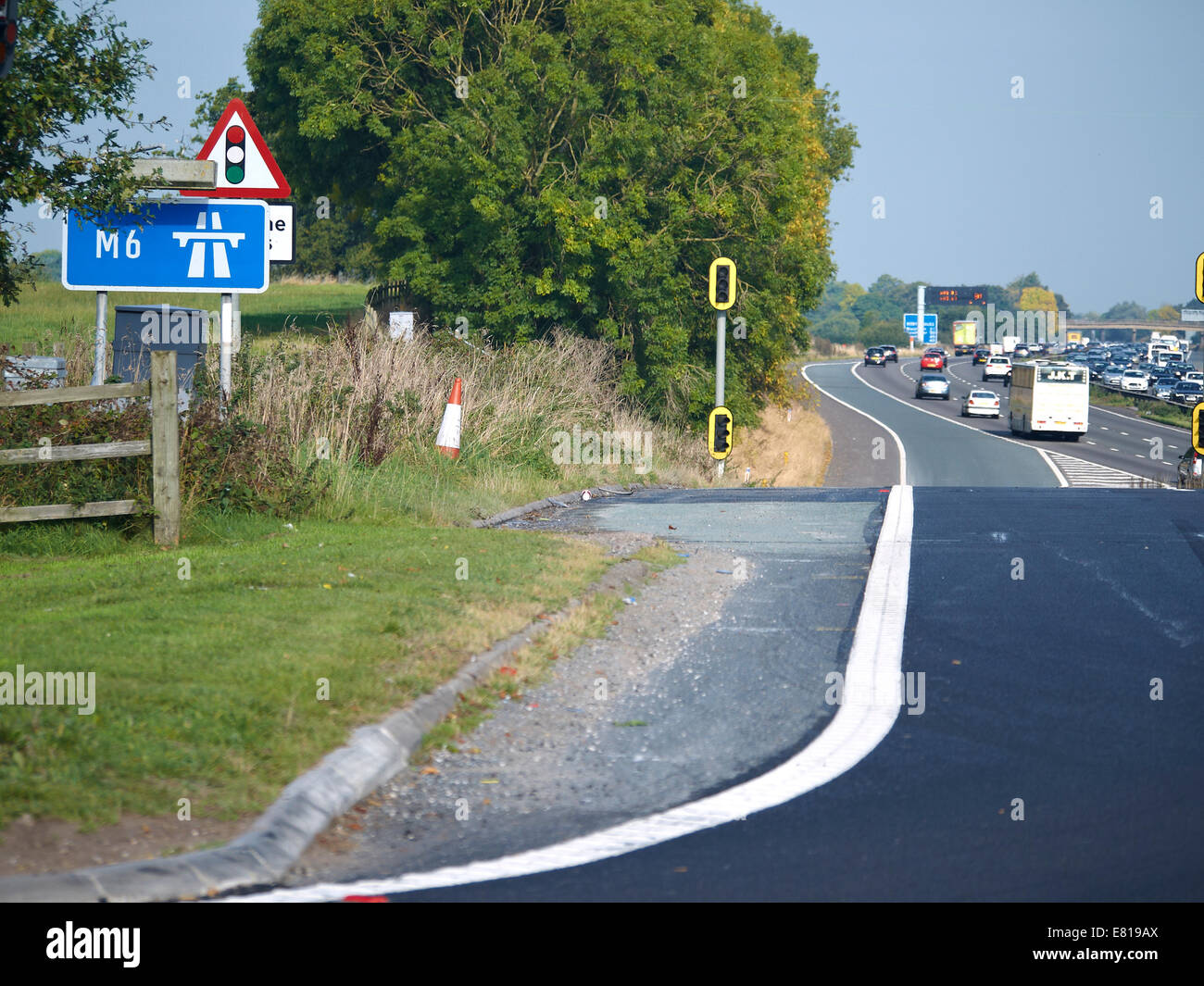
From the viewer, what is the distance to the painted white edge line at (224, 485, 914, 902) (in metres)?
4.66

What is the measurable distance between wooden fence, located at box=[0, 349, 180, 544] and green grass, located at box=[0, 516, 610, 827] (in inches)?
13.7

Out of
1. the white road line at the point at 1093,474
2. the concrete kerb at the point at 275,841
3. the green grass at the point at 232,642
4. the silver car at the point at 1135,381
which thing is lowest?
the white road line at the point at 1093,474

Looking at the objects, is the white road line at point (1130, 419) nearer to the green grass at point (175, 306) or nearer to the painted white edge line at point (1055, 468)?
the painted white edge line at point (1055, 468)

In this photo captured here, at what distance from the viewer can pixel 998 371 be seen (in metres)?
102

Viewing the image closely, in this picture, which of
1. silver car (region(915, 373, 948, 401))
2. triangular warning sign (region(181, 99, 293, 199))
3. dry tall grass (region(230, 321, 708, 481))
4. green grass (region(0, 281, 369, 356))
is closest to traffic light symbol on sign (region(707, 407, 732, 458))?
dry tall grass (region(230, 321, 708, 481))

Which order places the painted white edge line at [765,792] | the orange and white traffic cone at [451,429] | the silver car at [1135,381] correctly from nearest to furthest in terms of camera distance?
the painted white edge line at [765,792] → the orange and white traffic cone at [451,429] → the silver car at [1135,381]

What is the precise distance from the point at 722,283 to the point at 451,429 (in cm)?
1358

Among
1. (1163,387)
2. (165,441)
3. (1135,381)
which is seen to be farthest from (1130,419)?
(165,441)

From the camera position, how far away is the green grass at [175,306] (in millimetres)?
28656

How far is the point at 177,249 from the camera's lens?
1198cm

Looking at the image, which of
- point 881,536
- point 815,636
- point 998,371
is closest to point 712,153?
point 881,536

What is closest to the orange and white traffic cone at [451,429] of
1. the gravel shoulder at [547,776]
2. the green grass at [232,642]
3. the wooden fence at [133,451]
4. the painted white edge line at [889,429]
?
the green grass at [232,642]

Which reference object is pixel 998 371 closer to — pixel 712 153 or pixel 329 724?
pixel 712 153

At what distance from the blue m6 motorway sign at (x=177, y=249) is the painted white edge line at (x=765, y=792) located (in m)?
6.53
